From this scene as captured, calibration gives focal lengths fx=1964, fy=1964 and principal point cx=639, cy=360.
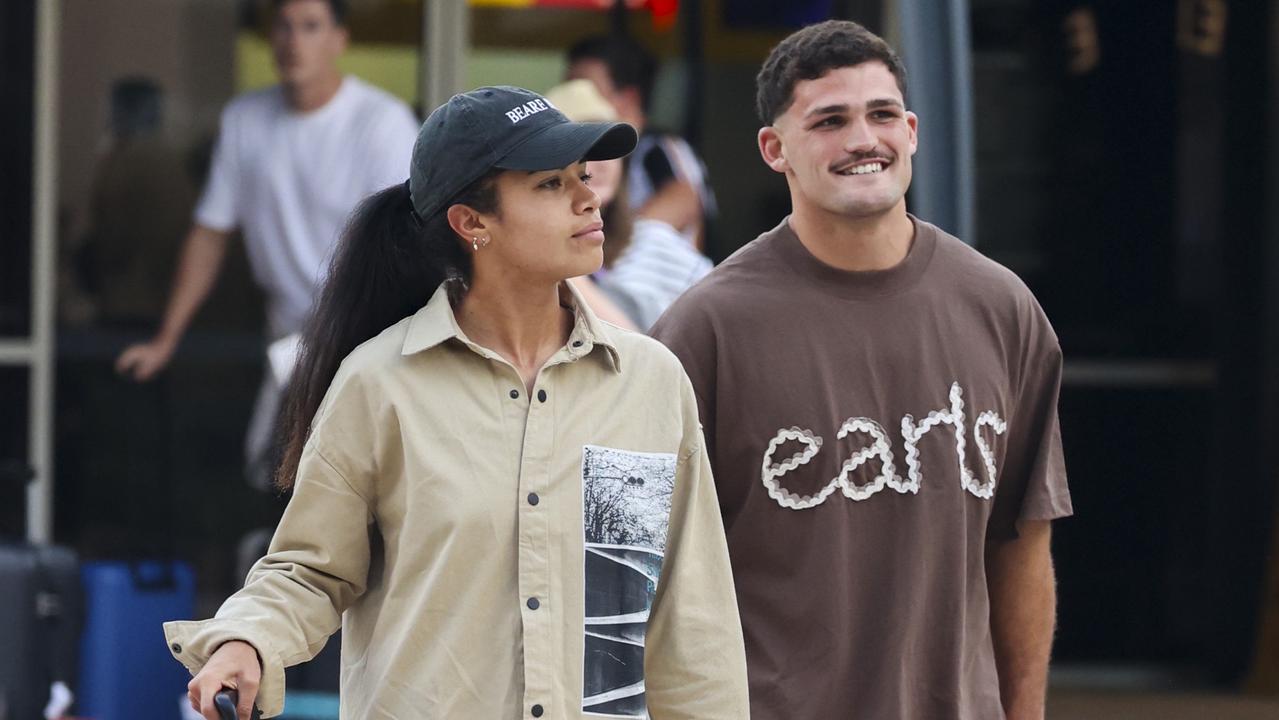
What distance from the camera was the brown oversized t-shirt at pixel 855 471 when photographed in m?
3.16

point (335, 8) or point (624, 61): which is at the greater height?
point (335, 8)

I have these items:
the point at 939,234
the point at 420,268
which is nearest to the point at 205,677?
the point at 420,268

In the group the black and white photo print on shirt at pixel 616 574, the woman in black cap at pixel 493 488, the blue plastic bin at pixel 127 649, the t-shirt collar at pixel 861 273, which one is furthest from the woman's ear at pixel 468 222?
the blue plastic bin at pixel 127 649

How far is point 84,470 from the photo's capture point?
762 centimetres

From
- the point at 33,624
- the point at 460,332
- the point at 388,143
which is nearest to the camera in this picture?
the point at 460,332

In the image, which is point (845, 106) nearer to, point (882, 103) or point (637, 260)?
point (882, 103)

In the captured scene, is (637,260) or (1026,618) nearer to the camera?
(1026,618)

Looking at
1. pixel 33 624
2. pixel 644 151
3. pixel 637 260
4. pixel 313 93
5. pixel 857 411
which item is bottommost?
pixel 33 624

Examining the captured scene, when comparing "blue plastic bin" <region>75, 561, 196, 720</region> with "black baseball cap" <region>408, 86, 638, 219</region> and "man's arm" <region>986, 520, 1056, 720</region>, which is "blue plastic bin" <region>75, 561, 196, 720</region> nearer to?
"man's arm" <region>986, 520, 1056, 720</region>

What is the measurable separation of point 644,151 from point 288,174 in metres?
1.57

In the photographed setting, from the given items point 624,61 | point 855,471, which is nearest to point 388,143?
point 624,61

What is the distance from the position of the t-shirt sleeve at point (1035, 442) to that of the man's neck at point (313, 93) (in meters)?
4.25

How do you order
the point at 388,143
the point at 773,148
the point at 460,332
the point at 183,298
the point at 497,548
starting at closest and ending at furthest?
the point at 497,548 → the point at 460,332 → the point at 773,148 → the point at 388,143 → the point at 183,298

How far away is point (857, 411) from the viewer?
3199 millimetres
